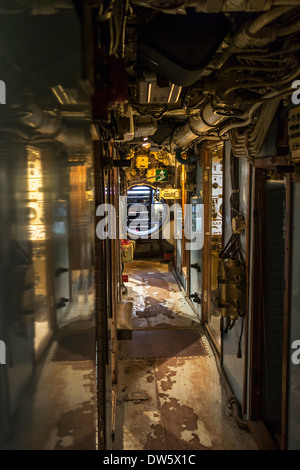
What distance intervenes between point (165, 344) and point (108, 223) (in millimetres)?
2996

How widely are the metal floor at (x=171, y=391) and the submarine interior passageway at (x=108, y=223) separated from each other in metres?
0.02

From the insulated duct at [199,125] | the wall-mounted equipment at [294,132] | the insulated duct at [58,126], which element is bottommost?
the insulated duct at [58,126]

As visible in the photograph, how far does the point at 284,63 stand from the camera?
2.34 m

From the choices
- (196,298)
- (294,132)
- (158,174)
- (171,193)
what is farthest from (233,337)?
(158,174)

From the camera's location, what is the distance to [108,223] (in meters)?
3.52

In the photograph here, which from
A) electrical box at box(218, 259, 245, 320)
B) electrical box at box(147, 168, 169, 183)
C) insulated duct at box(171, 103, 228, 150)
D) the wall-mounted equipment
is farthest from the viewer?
electrical box at box(147, 168, 169, 183)

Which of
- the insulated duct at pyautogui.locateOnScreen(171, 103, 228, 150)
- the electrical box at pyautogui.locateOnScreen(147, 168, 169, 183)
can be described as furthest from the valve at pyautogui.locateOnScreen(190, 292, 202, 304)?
the electrical box at pyautogui.locateOnScreen(147, 168, 169, 183)

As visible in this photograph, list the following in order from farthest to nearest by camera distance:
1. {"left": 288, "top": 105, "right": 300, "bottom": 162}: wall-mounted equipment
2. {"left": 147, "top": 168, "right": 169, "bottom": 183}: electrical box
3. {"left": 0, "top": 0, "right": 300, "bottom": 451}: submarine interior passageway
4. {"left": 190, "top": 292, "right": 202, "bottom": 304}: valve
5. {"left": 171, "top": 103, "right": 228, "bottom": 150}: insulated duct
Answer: {"left": 147, "top": 168, "right": 169, "bottom": 183}: electrical box, {"left": 190, "top": 292, "right": 202, "bottom": 304}: valve, {"left": 171, "top": 103, "right": 228, "bottom": 150}: insulated duct, {"left": 288, "top": 105, "right": 300, "bottom": 162}: wall-mounted equipment, {"left": 0, "top": 0, "right": 300, "bottom": 451}: submarine interior passageway

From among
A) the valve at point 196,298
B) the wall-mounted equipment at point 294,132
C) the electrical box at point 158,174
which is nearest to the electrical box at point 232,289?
the wall-mounted equipment at point 294,132

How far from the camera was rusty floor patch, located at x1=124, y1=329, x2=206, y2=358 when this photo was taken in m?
5.30

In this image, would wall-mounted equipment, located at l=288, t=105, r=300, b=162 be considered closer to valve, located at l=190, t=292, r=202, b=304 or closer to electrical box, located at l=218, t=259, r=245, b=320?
electrical box, located at l=218, t=259, r=245, b=320

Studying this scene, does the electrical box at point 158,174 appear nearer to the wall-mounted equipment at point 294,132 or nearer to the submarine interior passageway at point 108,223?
the submarine interior passageway at point 108,223

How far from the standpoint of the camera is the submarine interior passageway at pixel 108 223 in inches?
42.3
